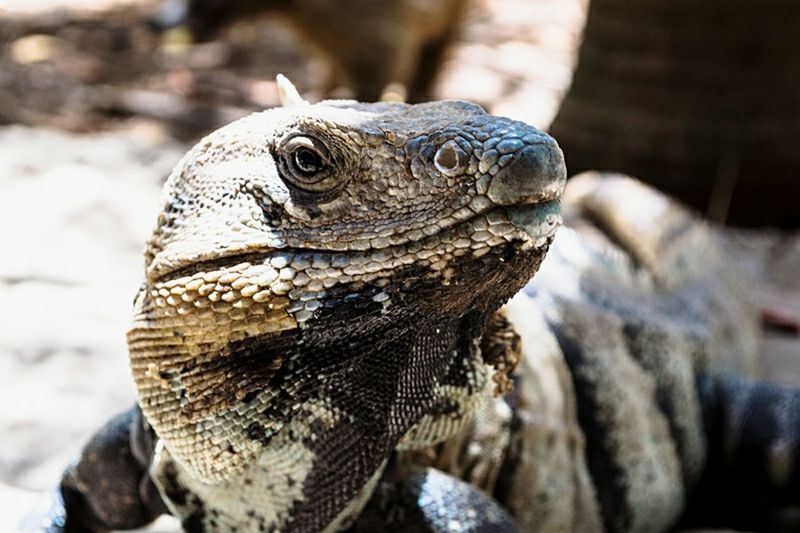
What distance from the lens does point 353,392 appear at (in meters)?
2.22

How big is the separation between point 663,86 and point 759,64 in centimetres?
59

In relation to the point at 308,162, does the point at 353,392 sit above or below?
below

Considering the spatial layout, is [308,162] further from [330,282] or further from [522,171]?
[522,171]

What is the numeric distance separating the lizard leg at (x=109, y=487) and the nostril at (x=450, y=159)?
1245 millimetres

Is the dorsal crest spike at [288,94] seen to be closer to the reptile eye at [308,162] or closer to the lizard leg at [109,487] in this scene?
the reptile eye at [308,162]

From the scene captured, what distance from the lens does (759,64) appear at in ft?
21.6

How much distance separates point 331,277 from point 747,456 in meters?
2.75

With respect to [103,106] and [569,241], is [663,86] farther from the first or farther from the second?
[103,106]

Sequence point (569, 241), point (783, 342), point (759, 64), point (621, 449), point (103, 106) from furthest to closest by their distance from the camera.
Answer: point (103, 106)
point (759, 64)
point (783, 342)
point (569, 241)
point (621, 449)

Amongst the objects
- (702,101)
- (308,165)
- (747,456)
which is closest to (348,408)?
(308,165)

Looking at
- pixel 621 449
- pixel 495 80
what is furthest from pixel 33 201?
pixel 495 80

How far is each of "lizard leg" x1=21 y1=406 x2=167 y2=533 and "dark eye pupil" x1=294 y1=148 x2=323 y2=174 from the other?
40.6 inches

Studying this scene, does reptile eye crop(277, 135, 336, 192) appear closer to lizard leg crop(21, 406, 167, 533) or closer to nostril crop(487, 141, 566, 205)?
nostril crop(487, 141, 566, 205)

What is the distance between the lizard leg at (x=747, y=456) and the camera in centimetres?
414
